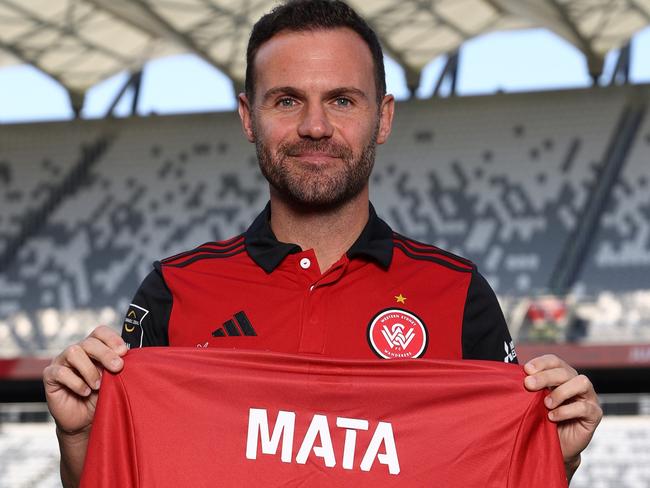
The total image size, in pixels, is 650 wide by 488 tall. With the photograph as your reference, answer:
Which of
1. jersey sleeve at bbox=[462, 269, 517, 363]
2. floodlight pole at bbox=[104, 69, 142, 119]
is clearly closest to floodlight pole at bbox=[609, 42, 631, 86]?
floodlight pole at bbox=[104, 69, 142, 119]

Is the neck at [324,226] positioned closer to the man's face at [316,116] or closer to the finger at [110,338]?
the man's face at [316,116]

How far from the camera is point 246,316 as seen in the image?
99.5 inches

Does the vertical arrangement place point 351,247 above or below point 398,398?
above

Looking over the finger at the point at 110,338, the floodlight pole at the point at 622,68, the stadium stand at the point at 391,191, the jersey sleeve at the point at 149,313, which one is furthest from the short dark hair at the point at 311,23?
the floodlight pole at the point at 622,68

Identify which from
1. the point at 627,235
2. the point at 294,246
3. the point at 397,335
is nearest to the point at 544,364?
the point at 397,335

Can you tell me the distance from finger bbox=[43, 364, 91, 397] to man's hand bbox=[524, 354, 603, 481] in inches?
38.8

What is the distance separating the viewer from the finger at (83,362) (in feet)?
7.64

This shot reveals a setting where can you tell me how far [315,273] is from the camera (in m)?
2.51

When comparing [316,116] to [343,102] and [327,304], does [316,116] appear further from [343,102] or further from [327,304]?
[327,304]

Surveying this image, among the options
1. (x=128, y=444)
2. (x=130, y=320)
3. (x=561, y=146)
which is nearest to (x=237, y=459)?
(x=128, y=444)

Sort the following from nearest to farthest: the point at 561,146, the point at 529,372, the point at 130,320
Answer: the point at 529,372 → the point at 130,320 → the point at 561,146

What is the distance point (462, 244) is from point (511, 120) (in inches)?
113

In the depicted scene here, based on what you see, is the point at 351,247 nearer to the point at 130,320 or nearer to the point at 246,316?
the point at 246,316

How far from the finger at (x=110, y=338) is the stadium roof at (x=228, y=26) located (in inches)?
659
